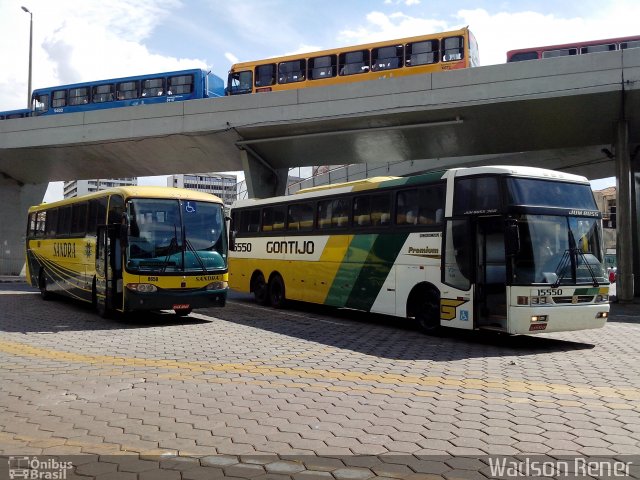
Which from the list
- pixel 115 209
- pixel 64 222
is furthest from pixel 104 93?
pixel 115 209

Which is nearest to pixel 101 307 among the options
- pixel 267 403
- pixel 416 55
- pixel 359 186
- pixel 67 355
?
pixel 67 355

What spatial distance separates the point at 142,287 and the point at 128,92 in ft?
66.8

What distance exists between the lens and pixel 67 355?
866 cm

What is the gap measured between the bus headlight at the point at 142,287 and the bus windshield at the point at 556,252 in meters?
7.27

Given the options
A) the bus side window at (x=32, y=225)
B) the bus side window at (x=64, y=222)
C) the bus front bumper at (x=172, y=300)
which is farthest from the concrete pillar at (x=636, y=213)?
the bus side window at (x=32, y=225)

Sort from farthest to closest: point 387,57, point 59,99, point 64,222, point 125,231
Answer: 1. point 59,99
2. point 387,57
3. point 64,222
4. point 125,231

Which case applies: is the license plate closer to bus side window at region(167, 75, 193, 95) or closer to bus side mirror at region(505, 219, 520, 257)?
bus side mirror at region(505, 219, 520, 257)

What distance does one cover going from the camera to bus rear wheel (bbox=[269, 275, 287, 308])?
1619cm

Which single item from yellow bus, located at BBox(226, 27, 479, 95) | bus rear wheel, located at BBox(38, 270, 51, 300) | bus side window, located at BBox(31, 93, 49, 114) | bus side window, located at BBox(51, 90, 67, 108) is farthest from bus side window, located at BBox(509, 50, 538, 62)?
bus side window, located at BBox(31, 93, 49, 114)

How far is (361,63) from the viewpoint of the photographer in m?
23.9

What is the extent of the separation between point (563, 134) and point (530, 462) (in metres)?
19.6

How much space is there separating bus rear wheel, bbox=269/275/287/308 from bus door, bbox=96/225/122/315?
15.9ft

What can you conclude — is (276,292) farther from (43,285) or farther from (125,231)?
(43,285)

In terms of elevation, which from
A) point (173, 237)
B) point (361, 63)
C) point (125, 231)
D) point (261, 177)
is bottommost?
point (173, 237)
